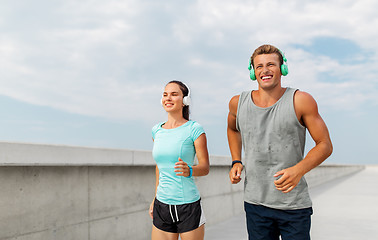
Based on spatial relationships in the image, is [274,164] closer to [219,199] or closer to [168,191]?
[168,191]

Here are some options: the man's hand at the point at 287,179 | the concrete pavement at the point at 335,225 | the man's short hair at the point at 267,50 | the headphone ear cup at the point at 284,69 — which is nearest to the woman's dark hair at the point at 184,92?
the man's short hair at the point at 267,50

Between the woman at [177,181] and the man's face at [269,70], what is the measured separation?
24.6 inches

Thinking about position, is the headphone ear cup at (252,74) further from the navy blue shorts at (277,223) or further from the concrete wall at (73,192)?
the concrete wall at (73,192)

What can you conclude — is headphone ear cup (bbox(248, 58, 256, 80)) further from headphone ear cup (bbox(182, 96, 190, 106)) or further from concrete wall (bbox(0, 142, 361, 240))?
concrete wall (bbox(0, 142, 361, 240))

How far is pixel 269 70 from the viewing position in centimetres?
257

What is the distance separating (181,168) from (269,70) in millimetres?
915

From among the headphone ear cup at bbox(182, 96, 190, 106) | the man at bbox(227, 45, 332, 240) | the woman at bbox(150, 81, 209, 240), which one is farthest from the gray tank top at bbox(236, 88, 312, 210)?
the headphone ear cup at bbox(182, 96, 190, 106)

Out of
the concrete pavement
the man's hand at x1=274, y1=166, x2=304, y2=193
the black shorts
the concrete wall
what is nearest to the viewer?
the man's hand at x1=274, y1=166, x2=304, y2=193

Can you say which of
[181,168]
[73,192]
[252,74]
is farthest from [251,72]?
[73,192]

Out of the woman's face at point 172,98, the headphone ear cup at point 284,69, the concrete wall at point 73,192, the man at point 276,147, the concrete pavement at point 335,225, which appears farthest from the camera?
the concrete pavement at point 335,225

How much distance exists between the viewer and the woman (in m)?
2.76

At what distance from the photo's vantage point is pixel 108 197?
14.6 ft

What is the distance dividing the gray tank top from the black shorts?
41cm

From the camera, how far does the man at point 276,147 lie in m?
2.47
